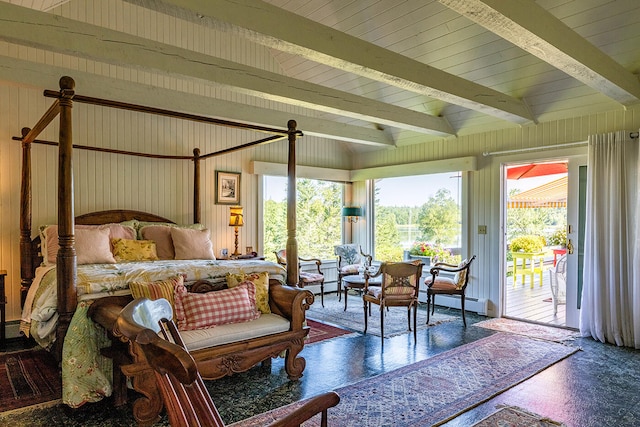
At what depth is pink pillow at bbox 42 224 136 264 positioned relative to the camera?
3974 millimetres

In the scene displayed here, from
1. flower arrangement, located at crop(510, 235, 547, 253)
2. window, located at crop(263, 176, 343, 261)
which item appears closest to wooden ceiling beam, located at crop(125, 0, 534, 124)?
window, located at crop(263, 176, 343, 261)

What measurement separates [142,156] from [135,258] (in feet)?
4.74

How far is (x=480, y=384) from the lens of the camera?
10.6ft

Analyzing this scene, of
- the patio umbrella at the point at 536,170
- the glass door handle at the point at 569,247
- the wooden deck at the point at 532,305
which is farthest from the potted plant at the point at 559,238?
the glass door handle at the point at 569,247

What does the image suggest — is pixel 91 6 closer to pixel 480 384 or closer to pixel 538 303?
pixel 480 384

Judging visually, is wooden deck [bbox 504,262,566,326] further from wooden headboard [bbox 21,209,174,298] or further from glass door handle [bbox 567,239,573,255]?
wooden headboard [bbox 21,209,174,298]

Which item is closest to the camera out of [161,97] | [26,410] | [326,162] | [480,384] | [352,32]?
[26,410]

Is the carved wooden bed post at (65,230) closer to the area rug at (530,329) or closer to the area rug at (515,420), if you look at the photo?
the area rug at (515,420)

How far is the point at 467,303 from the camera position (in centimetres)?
581

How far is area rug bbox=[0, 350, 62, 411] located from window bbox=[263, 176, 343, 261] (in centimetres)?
338

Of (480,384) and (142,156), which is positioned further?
(142,156)

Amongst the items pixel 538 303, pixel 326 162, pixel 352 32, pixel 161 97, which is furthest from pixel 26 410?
pixel 538 303

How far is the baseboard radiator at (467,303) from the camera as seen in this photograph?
18.4 ft

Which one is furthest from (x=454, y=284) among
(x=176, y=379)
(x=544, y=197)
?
(x=544, y=197)
